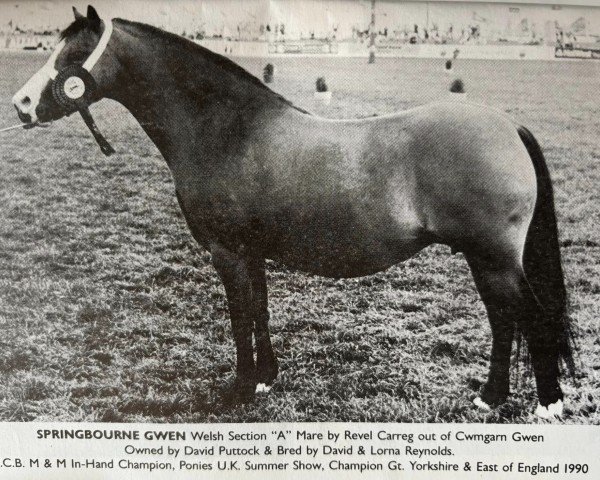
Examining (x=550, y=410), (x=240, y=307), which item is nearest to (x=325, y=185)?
(x=240, y=307)

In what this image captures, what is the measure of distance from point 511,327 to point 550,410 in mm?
221

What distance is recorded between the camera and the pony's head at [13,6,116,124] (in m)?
1.18

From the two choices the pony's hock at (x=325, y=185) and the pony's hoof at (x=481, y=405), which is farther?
the pony's hoof at (x=481, y=405)

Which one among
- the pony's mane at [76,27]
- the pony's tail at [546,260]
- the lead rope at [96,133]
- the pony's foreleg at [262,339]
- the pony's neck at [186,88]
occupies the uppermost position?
the pony's mane at [76,27]

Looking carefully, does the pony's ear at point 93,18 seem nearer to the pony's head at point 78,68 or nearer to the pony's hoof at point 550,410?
the pony's head at point 78,68

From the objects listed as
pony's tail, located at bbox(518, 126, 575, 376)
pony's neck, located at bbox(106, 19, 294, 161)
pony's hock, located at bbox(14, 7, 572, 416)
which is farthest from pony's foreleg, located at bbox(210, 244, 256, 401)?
pony's tail, located at bbox(518, 126, 575, 376)

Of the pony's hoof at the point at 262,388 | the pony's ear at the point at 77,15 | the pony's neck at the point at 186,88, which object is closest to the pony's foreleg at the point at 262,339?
the pony's hoof at the point at 262,388

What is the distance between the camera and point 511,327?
3.96ft

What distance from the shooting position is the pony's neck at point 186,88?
3.88 ft

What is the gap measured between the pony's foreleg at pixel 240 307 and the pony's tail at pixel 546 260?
0.61 metres

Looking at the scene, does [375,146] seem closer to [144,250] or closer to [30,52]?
[144,250]

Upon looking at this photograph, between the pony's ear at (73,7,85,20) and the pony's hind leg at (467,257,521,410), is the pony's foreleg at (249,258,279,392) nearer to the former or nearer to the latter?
the pony's hind leg at (467,257,521,410)

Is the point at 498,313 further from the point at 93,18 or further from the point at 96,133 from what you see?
the point at 93,18

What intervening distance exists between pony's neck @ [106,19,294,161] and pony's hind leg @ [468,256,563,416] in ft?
1.90
